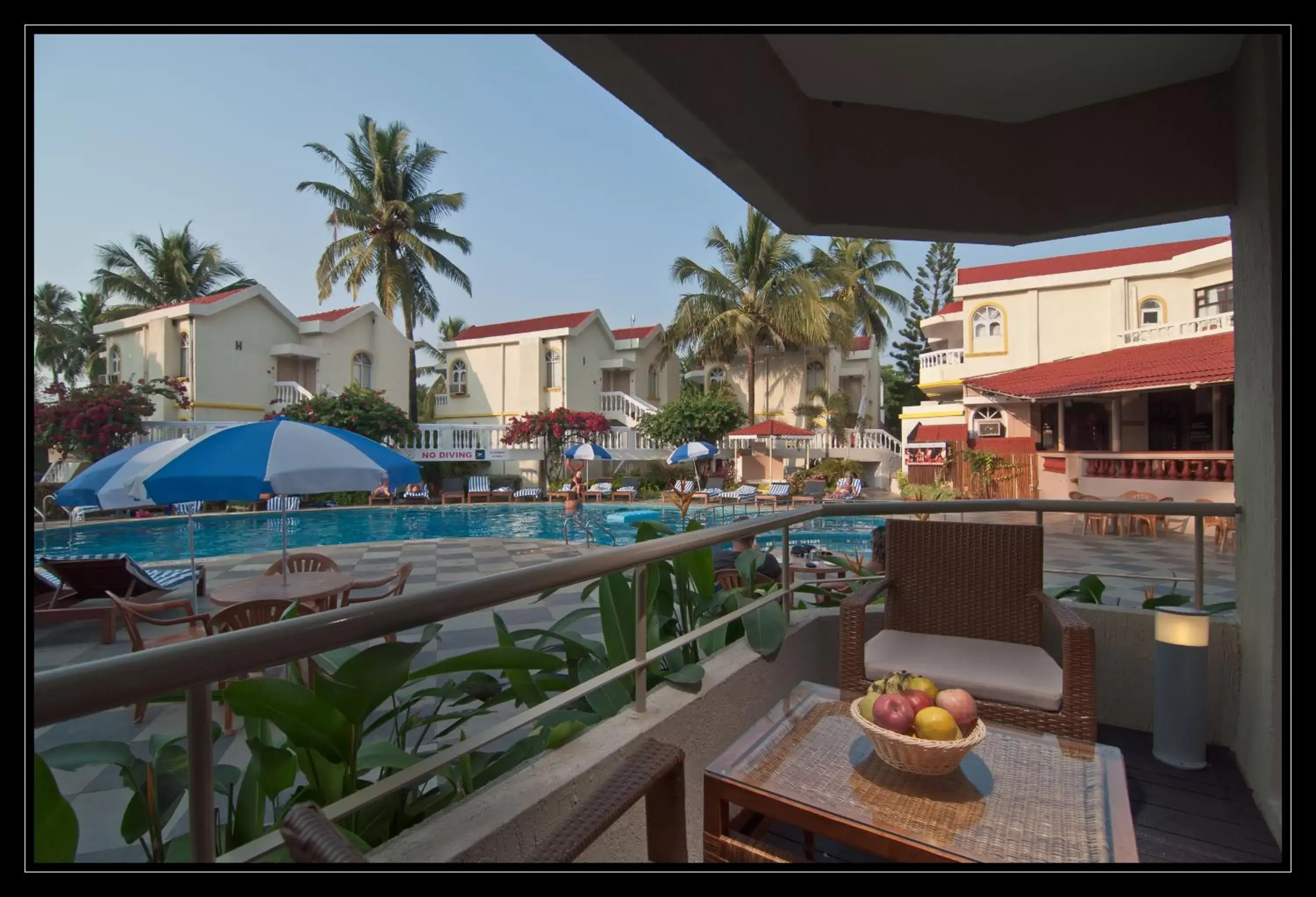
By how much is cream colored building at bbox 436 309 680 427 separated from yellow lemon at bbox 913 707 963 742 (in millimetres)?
22284

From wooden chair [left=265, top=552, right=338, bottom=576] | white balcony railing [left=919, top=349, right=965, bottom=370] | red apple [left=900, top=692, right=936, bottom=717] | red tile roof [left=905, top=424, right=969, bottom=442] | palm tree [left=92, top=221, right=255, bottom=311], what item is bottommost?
wooden chair [left=265, top=552, right=338, bottom=576]

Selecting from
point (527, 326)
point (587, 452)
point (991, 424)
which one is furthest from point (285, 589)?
point (527, 326)

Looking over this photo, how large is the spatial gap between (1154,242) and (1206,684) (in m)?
22.2

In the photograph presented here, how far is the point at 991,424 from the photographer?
18.4m

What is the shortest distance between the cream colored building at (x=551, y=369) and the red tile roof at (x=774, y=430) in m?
4.63

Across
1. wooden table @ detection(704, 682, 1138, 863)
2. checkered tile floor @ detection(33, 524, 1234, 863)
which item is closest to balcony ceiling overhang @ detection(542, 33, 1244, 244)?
checkered tile floor @ detection(33, 524, 1234, 863)

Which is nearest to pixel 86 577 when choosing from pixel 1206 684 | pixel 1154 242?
pixel 1206 684

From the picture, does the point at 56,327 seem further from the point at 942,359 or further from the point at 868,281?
the point at 942,359

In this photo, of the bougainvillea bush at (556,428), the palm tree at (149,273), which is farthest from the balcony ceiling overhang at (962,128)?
the palm tree at (149,273)

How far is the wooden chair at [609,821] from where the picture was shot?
684 mm

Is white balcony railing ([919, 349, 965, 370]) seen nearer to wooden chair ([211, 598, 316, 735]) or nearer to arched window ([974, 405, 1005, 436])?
arched window ([974, 405, 1005, 436])

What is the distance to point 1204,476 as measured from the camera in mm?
10555

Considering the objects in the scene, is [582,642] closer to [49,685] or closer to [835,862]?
[835,862]

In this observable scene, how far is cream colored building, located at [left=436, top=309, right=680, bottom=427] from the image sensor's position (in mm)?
24797
